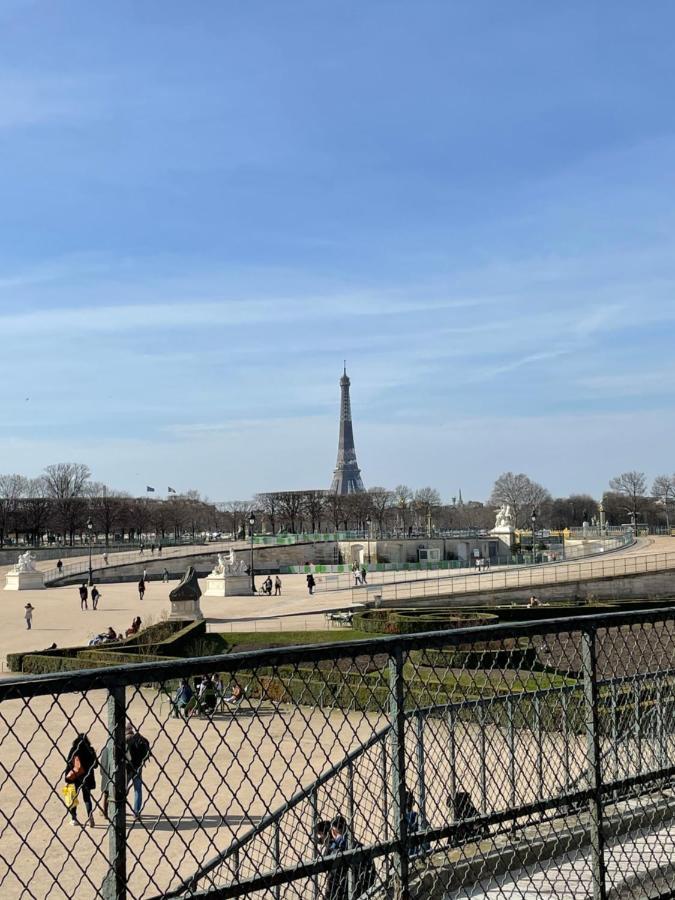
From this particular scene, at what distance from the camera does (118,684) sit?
3098mm

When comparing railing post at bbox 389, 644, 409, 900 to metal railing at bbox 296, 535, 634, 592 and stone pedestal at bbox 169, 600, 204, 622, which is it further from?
metal railing at bbox 296, 535, 634, 592

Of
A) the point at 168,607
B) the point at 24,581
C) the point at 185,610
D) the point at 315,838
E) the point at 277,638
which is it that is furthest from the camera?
the point at 24,581

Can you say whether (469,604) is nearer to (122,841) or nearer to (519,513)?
(122,841)

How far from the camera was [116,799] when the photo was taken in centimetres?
311

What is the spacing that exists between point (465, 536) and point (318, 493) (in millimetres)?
31146

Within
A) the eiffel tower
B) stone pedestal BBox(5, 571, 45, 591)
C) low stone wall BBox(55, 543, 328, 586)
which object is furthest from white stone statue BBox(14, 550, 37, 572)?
the eiffel tower

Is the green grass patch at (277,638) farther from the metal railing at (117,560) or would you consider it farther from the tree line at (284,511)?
the tree line at (284,511)

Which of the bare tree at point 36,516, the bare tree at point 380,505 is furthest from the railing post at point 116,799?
the bare tree at point 380,505

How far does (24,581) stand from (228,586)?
436 inches

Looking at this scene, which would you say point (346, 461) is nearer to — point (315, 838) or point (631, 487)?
point (631, 487)

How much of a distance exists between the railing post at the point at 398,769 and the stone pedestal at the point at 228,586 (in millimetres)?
38605

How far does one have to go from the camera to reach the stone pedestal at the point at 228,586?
1647 inches

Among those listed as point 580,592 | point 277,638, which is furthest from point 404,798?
point 580,592

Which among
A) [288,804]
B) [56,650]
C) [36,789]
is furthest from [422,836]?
[56,650]
